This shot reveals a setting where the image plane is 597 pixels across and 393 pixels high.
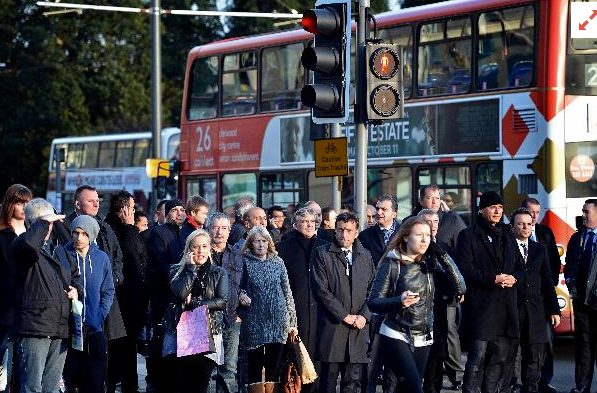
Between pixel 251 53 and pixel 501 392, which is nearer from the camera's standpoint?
pixel 501 392

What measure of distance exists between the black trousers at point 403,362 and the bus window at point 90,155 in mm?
39259

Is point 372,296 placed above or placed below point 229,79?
below

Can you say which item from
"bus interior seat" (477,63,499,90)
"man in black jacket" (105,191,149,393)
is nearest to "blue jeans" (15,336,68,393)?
"man in black jacket" (105,191,149,393)

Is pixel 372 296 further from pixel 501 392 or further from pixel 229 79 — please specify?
pixel 229 79

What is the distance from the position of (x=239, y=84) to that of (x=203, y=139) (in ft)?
4.63

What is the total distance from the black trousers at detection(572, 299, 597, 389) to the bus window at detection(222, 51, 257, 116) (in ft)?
28.9

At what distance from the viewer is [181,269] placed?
10.7 metres

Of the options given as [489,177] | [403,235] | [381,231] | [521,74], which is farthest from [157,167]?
[403,235]

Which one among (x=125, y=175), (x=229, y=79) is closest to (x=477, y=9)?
(x=229, y=79)

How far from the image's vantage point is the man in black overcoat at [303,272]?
475 inches

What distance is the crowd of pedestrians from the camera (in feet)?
32.6

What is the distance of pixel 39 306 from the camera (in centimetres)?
1002

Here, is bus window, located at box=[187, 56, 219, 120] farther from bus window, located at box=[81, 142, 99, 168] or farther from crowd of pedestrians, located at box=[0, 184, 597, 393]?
bus window, located at box=[81, 142, 99, 168]

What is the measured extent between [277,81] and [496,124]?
477cm
